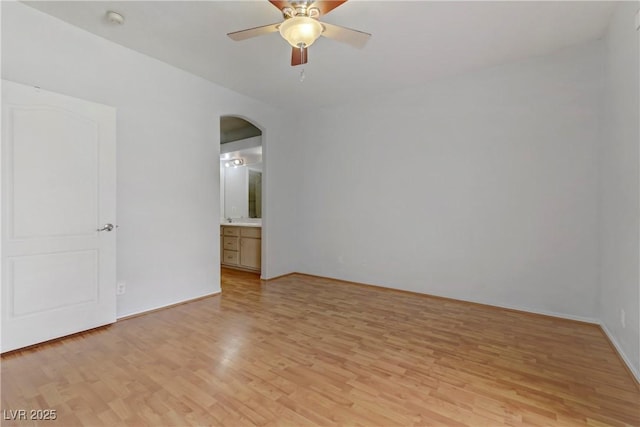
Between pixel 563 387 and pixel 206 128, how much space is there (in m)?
4.18

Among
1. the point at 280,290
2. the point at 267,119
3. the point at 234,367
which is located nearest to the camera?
the point at 234,367

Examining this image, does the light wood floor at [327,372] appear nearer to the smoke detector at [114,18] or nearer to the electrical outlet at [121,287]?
the electrical outlet at [121,287]

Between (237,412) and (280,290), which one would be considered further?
(280,290)

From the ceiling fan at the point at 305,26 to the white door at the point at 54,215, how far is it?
1.68m

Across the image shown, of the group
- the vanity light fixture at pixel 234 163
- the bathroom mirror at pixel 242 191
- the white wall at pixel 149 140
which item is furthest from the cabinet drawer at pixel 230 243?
the vanity light fixture at pixel 234 163

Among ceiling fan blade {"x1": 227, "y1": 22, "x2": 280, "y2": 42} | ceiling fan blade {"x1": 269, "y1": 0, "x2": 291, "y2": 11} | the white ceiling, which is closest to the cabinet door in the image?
the white ceiling

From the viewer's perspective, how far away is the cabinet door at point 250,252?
4938mm

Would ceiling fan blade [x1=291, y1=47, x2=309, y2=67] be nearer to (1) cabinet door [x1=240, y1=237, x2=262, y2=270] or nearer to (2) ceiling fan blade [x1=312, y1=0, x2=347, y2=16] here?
(2) ceiling fan blade [x1=312, y1=0, x2=347, y2=16]

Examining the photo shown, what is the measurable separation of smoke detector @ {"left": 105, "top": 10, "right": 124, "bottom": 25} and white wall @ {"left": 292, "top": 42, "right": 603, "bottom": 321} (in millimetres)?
2924

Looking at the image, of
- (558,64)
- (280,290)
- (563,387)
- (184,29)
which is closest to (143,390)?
(280,290)

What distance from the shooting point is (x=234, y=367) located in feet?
6.69

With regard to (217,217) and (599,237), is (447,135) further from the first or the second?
(217,217)

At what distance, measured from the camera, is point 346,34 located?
7.15ft

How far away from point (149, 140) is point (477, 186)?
3.81 m
